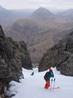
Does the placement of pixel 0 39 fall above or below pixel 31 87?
above

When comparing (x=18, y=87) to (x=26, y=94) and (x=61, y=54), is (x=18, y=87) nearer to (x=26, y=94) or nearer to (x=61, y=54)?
(x=26, y=94)

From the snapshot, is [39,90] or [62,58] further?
[62,58]

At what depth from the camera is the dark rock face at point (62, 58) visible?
150 ft

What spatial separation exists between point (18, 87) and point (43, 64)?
35194 millimetres

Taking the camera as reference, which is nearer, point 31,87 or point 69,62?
point 31,87

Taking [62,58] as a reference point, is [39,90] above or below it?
above

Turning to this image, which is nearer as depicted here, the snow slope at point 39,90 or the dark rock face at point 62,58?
the snow slope at point 39,90

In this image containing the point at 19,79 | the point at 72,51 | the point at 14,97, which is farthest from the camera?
the point at 72,51

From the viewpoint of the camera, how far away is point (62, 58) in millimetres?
53750

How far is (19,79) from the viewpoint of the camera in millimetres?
35344

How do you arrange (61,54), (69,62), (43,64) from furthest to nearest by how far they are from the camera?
1. (43,64)
2. (61,54)
3. (69,62)

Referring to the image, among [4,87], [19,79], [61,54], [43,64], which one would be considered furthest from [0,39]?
[43,64]

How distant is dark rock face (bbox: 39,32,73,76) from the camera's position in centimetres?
4583

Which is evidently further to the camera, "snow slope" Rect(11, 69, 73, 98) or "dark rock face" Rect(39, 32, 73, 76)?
"dark rock face" Rect(39, 32, 73, 76)
